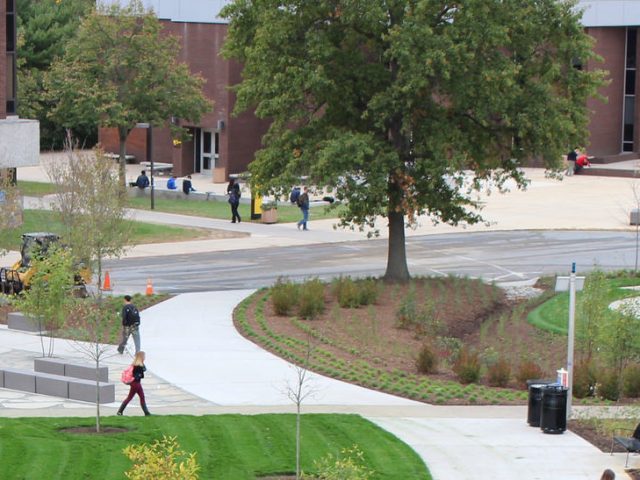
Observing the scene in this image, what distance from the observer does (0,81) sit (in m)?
51.0

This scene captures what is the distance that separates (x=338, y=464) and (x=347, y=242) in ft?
113

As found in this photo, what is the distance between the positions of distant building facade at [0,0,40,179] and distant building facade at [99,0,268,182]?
1882 centimetres

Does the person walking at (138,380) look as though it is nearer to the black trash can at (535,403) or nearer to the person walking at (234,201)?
the black trash can at (535,403)

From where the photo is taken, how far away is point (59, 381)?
81.0 feet

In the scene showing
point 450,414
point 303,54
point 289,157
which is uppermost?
point 303,54

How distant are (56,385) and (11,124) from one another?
27321 mm

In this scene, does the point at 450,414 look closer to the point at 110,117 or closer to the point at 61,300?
the point at 61,300

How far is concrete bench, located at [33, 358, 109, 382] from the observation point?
2552 cm

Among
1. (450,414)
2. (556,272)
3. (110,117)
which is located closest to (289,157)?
(556,272)

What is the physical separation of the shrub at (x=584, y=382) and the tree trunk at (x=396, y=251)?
1210 cm

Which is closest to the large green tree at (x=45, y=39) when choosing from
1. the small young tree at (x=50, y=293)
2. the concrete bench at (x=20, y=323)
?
the concrete bench at (x=20, y=323)

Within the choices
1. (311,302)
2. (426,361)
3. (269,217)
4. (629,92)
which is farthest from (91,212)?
(629,92)

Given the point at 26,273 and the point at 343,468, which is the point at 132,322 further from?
the point at 343,468

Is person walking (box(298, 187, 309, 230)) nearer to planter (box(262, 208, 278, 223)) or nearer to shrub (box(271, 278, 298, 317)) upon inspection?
planter (box(262, 208, 278, 223))
